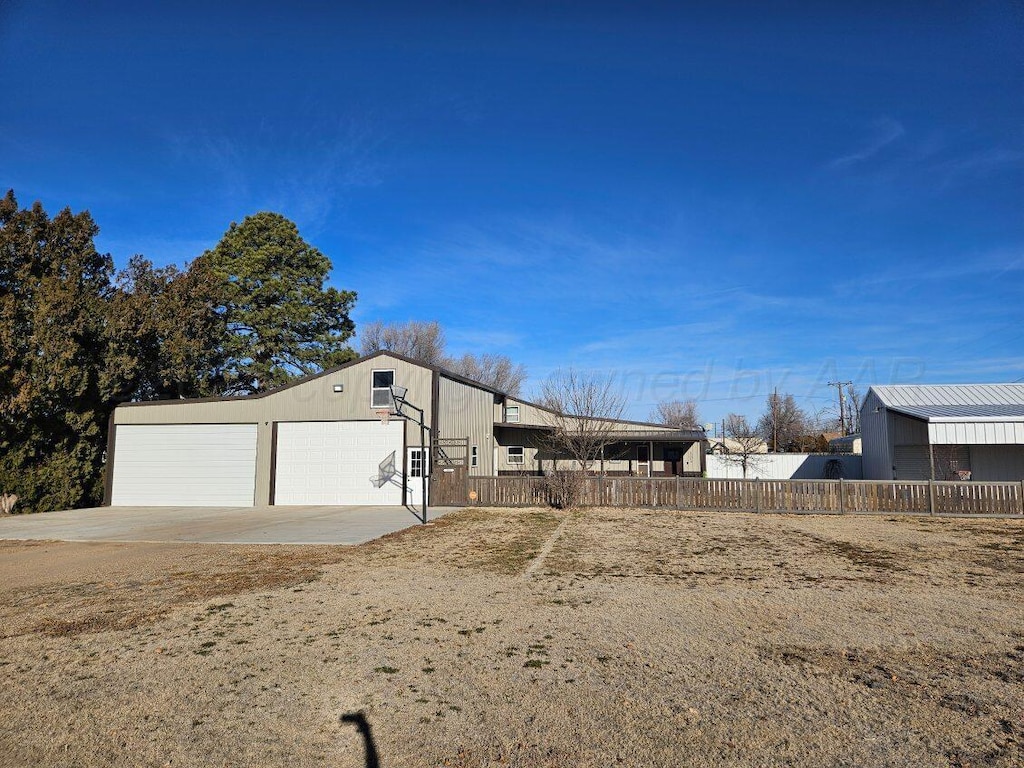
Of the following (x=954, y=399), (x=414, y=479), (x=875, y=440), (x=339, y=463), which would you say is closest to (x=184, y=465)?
(x=339, y=463)

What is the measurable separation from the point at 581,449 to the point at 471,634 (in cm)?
1813

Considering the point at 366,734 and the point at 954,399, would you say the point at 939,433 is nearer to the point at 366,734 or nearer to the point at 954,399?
the point at 954,399

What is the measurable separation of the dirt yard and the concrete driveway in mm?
3139

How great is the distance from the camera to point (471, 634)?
5.71 m

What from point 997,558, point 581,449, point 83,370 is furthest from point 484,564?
point 83,370

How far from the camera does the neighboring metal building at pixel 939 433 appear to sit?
816 inches

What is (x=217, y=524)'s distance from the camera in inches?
596

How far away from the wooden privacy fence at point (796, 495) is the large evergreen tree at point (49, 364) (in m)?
14.6

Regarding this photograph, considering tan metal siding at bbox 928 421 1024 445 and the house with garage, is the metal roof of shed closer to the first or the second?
tan metal siding at bbox 928 421 1024 445

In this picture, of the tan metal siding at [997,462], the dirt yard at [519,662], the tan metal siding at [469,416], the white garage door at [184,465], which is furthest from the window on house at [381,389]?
the tan metal siding at [997,462]

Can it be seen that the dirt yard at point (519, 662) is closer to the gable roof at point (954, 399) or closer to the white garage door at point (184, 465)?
the white garage door at point (184, 465)

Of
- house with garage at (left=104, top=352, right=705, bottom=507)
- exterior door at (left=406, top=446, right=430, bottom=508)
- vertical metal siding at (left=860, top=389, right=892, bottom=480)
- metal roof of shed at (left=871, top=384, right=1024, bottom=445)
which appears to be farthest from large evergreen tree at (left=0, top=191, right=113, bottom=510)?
vertical metal siding at (left=860, top=389, right=892, bottom=480)

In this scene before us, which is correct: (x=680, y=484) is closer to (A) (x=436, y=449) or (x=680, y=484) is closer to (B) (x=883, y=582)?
(A) (x=436, y=449)

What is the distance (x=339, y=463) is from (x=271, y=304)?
1530 cm
